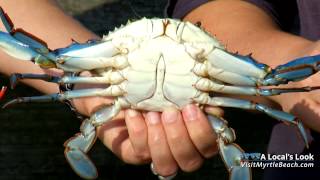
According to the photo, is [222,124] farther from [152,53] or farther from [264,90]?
[152,53]

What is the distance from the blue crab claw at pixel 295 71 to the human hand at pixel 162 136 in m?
0.21

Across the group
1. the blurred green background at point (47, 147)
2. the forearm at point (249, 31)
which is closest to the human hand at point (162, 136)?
the forearm at point (249, 31)

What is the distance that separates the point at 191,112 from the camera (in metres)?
1.44

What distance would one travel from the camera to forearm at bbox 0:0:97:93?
1741 mm

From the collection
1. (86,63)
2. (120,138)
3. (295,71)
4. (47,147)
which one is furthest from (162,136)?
(47,147)

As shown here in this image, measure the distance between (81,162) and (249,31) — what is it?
66 centimetres

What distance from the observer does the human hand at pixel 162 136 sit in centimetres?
145

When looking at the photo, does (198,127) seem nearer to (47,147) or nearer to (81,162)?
(81,162)

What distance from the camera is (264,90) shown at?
4.71 ft

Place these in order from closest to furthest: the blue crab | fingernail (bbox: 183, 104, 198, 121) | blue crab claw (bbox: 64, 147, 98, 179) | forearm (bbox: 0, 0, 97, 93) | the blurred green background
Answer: the blue crab < fingernail (bbox: 183, 104, 198, 121) < blue crab claw (bbox: 64, 147, 98, 179) < forearm (bbox: 0, 0, 97, 93) < the blurred green background

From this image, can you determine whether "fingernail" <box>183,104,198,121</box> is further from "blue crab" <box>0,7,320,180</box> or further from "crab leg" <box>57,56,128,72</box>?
"crab leg" <box>57,56,128,72</box>

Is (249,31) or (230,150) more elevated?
(249,31)

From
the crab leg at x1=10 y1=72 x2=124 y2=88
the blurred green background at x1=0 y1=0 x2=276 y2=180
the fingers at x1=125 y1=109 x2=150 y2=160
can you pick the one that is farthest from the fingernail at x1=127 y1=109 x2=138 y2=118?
the blurred green background at x1=0 y1=0 x2=276 y2=180

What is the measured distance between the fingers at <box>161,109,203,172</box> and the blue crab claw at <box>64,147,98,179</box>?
25 centimetres
